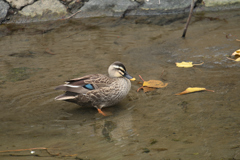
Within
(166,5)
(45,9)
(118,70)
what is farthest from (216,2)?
(118,70)

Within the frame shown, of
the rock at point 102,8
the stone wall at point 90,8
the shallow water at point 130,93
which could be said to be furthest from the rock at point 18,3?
the rock at point 102,8

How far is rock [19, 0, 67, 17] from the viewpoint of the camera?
9.04m

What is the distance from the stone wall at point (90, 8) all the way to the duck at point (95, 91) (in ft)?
16.3

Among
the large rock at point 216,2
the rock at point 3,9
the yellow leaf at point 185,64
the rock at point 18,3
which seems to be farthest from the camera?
the large rock at point 216,2

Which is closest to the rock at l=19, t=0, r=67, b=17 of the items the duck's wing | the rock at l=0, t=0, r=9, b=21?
the rock at l=0, t=0, r=9, b=21

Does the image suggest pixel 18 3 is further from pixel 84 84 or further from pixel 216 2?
pixel 216 2

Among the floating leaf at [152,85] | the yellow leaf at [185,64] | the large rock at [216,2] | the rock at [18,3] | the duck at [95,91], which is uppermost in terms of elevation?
the rock at [18,3]

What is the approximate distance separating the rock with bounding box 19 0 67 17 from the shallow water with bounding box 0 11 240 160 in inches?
17.3

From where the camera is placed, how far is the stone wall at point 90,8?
8.99 metres

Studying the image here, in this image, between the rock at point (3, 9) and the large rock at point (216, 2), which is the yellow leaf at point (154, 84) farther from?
the rock at point (3, 9)

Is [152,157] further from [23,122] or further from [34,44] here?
[34,44]

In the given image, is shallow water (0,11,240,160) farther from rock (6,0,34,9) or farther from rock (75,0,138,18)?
rock (6,0,34,9)

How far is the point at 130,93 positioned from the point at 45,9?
5223mm

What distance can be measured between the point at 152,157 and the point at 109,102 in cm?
160
